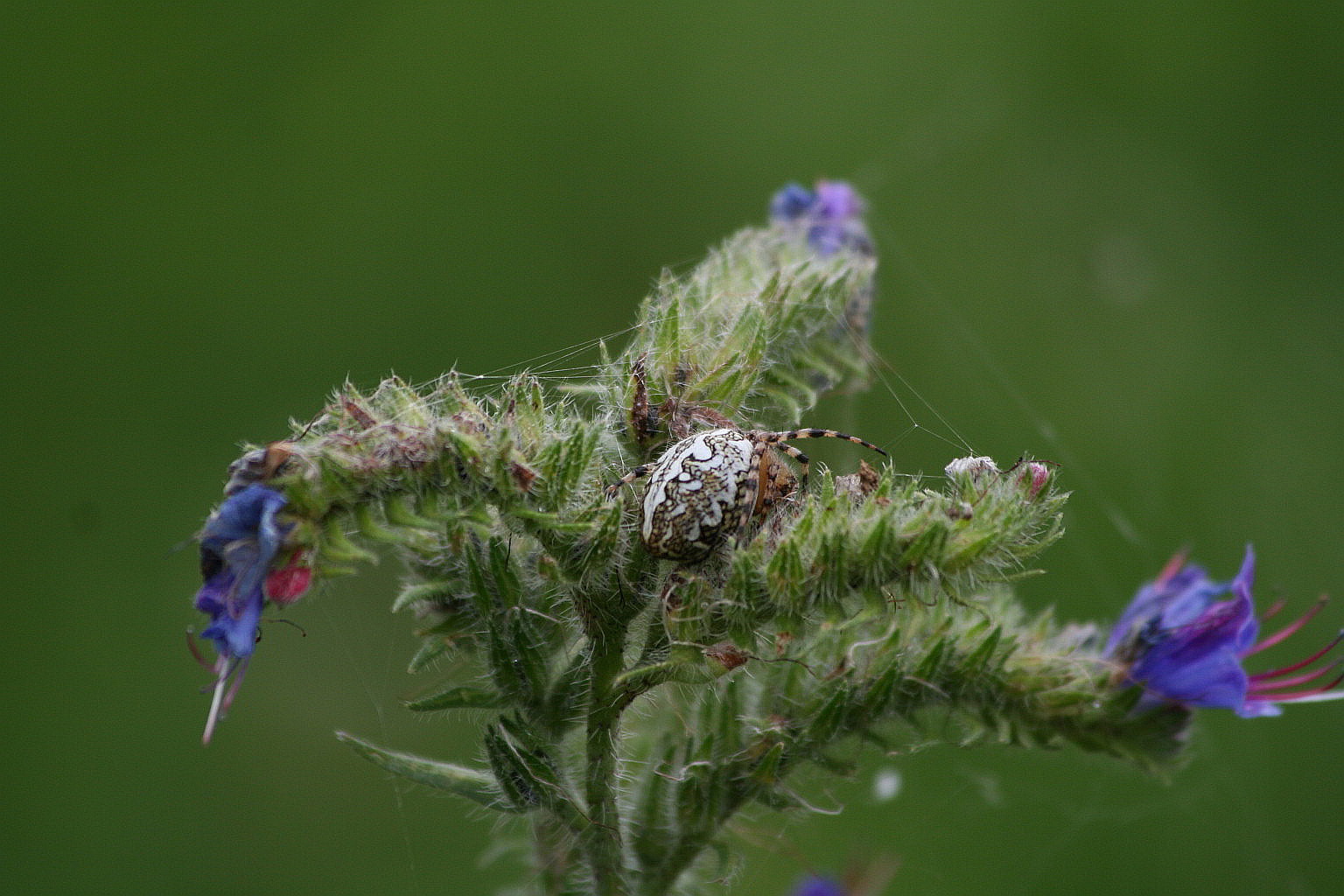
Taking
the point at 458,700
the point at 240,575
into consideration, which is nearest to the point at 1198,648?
the point at 458,700

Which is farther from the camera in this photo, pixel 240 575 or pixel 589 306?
pixel 589 306

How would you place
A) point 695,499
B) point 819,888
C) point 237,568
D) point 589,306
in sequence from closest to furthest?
point 237,568
point 695,499
point 819,888
point 589,306

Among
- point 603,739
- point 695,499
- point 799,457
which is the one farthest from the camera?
point 799,457

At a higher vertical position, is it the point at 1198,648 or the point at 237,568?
the point at 237,568

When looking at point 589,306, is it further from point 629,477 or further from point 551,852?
point 551,852

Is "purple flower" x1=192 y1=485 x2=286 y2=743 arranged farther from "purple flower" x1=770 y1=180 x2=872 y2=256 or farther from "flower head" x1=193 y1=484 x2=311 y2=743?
"purple flower" x1=770 y1=180 x2=872 y2=256

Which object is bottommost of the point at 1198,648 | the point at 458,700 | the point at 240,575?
the point at 1198,648
